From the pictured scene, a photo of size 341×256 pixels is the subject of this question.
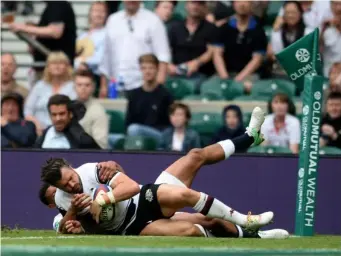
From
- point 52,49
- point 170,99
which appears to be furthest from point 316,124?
point 52,49

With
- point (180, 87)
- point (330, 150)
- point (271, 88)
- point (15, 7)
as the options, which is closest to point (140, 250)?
point (330, 150)

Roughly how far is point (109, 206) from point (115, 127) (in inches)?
208

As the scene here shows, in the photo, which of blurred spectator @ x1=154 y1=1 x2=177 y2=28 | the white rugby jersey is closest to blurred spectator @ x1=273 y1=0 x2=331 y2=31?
blurred spectator @ x1=154 y1=1 x2=177 y2=28

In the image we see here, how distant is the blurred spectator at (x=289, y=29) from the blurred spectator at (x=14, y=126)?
11.9 feet

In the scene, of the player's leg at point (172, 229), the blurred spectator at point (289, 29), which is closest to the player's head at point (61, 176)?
the player's leg at point (172, 229)

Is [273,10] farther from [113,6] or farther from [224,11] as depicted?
[113,6]

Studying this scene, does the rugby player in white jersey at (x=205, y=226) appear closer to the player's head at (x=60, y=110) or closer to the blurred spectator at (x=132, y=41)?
the player's head at (x=60, y=110)

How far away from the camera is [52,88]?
16.8 metres

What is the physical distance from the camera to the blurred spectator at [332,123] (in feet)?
51.0

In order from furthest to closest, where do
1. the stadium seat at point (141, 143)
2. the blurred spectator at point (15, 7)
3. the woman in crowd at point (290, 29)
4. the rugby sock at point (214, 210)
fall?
the blurred spectator at point (15, 7) < the woman in crowd at point (290, 29) < the stadium seat at point (141, 143) < the rugby sock at point (214, 210)

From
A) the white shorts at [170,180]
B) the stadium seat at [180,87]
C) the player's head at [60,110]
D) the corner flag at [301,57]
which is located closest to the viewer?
the white shorts at [170,180]

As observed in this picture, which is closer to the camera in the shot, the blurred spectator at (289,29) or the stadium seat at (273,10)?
the blurred spectator at (289,29)

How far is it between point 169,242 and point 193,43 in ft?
23.3

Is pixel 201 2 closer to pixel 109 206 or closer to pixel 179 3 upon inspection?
pixel 179 3
